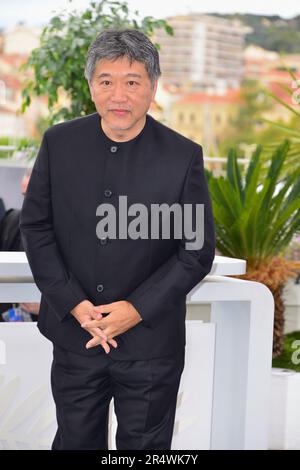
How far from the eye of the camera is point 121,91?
1.82 metres

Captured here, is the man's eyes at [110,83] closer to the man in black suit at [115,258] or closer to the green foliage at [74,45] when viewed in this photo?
the man in black suit at [115,258]

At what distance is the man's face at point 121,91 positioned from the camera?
1.82 m

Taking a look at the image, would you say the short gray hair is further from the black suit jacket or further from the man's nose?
the black suit jacket

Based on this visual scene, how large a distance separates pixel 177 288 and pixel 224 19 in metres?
87.2

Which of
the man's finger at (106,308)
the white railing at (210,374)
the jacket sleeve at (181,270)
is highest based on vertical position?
the jacket sleeve at (181,270)

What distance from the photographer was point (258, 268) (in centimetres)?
405

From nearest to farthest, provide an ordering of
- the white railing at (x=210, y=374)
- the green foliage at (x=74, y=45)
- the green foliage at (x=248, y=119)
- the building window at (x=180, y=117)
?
the white railing at (x=210, y=374)
the green foliage at (x=74, y=45)
the green foliage at (x=248, y=119)
the building window at (x=180, y=117)

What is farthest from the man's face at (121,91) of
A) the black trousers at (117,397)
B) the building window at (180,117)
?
the building window at (180,117)

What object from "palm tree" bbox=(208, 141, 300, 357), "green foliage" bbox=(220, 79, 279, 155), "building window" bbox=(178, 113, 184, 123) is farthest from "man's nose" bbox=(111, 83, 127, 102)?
"building window" bbox=(178, 113, 184, 123)

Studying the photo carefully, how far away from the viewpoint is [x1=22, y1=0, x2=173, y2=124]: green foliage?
543cm

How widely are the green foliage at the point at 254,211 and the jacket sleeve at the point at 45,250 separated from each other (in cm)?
203

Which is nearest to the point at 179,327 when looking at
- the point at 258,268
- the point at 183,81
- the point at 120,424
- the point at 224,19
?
the point at 120,424

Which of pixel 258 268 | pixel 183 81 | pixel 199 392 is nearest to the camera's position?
pixel 199 392

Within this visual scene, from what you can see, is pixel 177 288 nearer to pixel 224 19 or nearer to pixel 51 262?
pixel 51 262
